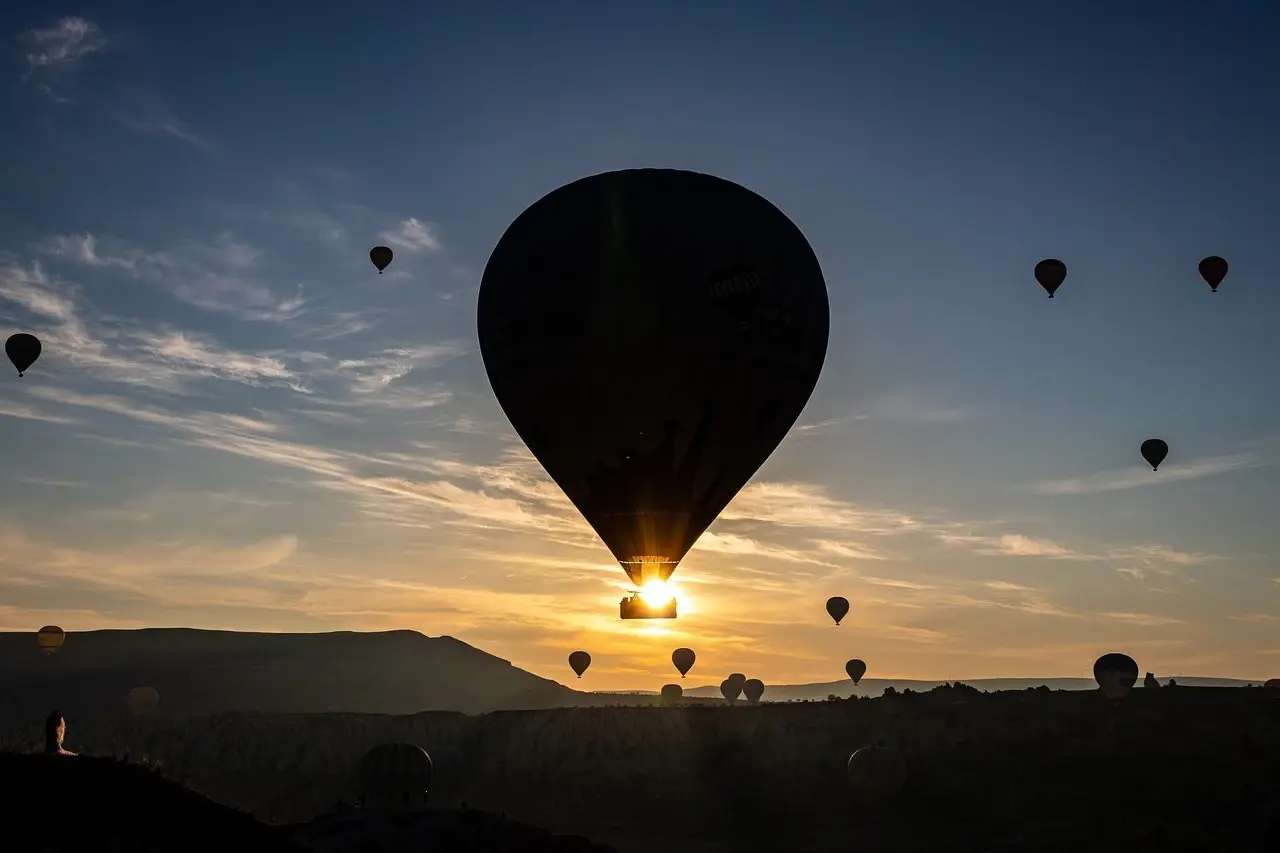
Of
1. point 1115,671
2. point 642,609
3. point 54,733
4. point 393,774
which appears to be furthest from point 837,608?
point 54,733

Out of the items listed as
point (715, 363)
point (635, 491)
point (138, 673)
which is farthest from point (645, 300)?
point (138, 673)

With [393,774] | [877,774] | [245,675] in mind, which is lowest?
[877,774]

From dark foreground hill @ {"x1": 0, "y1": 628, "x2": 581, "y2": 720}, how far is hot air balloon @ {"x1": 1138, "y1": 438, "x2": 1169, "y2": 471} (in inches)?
4689

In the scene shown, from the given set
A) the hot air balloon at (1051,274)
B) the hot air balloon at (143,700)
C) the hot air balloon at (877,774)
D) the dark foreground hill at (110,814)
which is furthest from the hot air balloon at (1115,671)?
the hot air balloon at (143,700)

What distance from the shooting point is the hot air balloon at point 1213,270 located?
194ft

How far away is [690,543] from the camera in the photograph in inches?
1351

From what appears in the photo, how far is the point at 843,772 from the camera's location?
69375 millimetres

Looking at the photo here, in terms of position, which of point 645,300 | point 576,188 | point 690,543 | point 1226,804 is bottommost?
point 1226,804

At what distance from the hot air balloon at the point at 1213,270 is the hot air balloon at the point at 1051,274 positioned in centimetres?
745

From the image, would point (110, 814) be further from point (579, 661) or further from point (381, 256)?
point (579, 661)

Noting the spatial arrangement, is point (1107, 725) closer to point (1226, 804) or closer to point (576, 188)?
point (1226, 804)

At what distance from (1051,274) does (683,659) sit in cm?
8638

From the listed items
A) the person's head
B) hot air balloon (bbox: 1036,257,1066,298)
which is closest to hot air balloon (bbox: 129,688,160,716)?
hot air balloon (bbox: 1036,257,1066,298)

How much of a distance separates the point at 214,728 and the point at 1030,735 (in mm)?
68200
